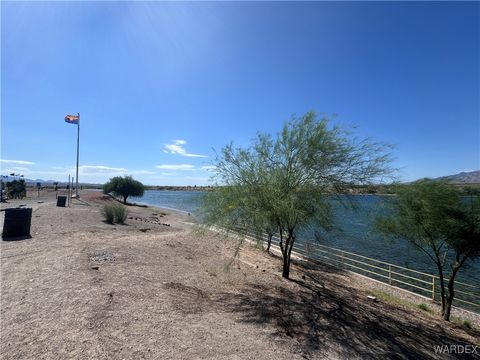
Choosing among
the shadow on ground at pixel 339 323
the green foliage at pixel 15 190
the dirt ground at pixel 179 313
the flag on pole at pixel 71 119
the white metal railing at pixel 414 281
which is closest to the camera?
the dirt ground at pixel 179 313

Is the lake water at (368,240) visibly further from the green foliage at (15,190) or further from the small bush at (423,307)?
the green foliage at (15,190)

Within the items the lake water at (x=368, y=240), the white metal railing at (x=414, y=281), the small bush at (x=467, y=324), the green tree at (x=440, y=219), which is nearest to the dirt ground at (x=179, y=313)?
the small bush at (x=467, y=324)

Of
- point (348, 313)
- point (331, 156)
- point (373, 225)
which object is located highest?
point (331, 156)

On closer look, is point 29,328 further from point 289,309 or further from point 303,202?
point 303,202

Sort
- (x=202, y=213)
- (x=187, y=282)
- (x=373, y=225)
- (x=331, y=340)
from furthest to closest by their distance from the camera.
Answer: (x=373, y=225) → (x=202, y=213) → (x=187, y=282) → (x=331, y=340)

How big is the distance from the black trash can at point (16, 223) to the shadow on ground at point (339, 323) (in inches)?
359

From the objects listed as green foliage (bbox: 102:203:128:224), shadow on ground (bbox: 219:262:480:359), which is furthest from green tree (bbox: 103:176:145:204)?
shadow on ground (bbox: 219:262:480:359)

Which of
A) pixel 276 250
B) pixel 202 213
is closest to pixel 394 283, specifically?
pixel 276 250

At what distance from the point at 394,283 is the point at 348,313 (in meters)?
8.31

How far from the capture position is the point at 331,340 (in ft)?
18.7

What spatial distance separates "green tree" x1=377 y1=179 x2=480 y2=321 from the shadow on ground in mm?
2270

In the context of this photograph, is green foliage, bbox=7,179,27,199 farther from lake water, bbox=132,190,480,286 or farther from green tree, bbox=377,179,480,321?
green tree, bbox=377,179,480,321

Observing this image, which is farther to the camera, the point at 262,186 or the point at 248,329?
the point at 262,186

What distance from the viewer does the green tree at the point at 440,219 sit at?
8.58 m
